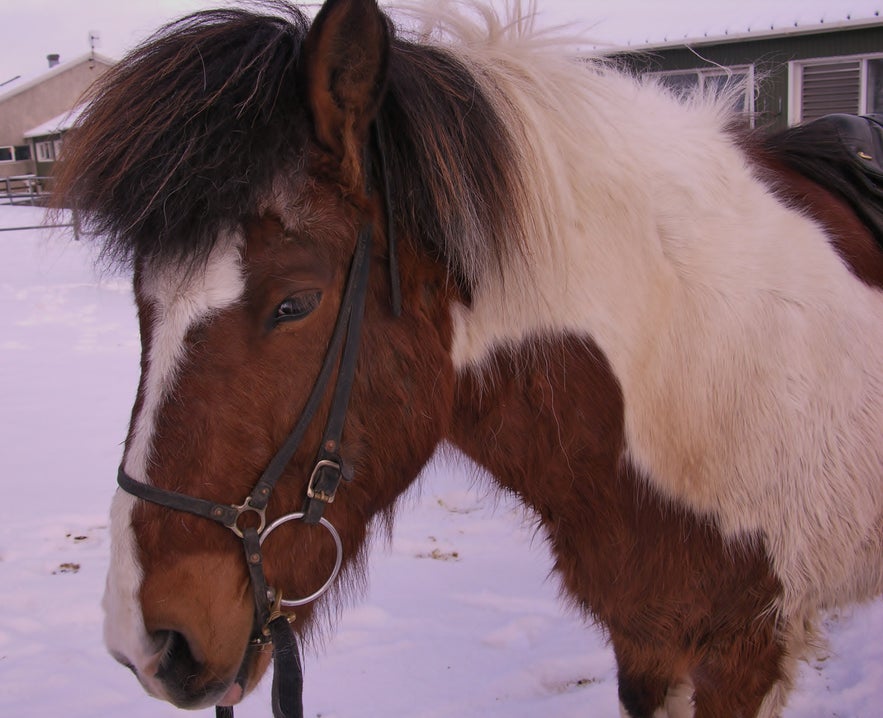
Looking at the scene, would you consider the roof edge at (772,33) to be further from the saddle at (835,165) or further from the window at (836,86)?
the saddle at (835,165)

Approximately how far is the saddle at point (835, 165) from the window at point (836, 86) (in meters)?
7.23

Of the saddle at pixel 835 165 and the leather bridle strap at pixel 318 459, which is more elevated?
the saddle at pixel 835 165

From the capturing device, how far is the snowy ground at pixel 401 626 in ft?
Result: 9.62

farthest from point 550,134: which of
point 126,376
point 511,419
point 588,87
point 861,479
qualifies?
point 126,376

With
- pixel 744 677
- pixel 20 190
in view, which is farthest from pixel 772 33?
pixel 20 190

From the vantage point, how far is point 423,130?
1.39 m

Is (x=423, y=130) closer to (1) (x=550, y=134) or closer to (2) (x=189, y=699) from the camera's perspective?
(1) (x=550, y=134)

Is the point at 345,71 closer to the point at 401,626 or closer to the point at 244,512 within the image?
the point at 244,512

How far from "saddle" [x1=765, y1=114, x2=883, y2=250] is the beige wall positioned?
33857mm

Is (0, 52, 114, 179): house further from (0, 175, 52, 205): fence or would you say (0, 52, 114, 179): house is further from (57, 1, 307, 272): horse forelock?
(57, 1, 307, 272): horse forelock

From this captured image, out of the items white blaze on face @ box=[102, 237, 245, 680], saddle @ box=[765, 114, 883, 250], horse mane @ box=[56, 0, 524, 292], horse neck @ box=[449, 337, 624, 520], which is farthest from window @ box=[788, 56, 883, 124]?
white blaze on face @ box=[102, 237, 245, 680]

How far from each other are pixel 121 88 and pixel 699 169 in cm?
133

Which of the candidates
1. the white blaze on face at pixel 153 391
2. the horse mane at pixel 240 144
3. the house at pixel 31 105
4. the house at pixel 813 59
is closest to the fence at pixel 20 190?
the house at pixel 31 105

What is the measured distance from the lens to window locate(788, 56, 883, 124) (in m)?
8.28
